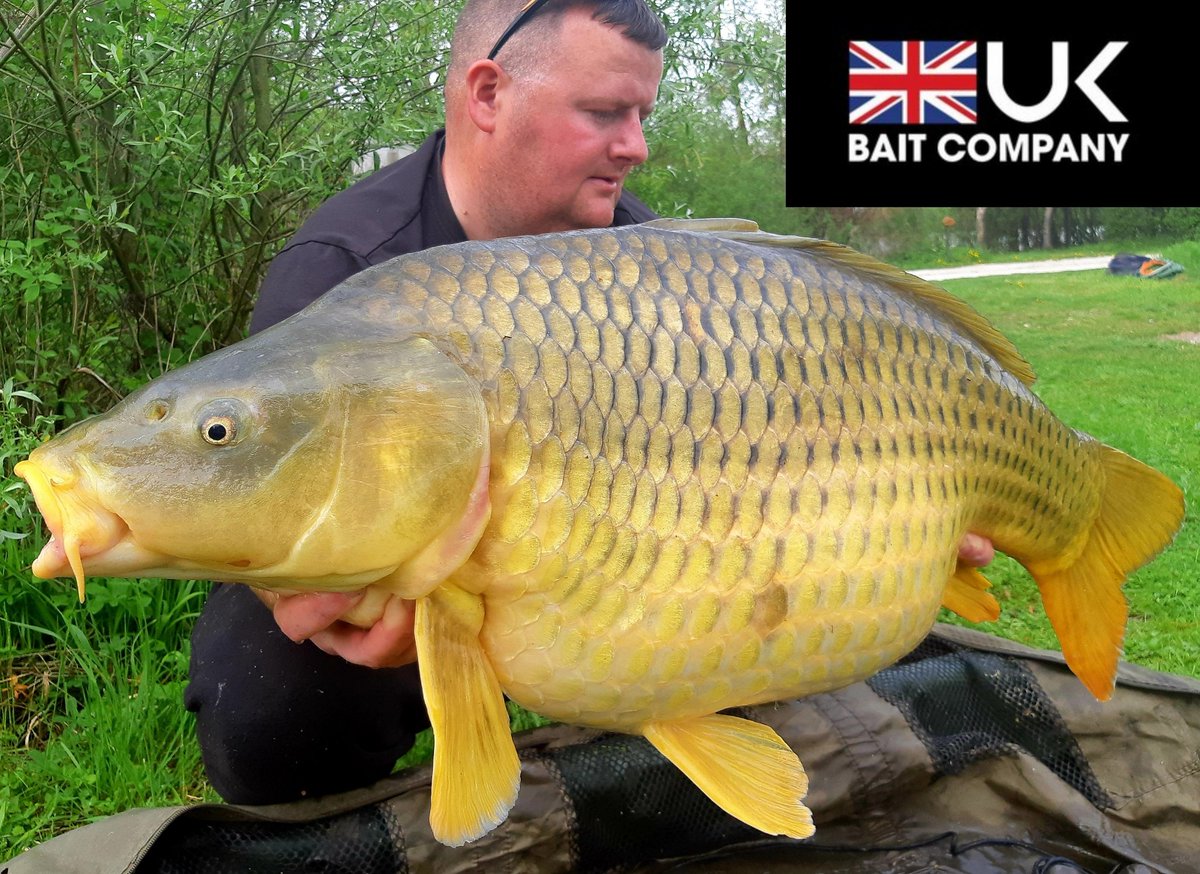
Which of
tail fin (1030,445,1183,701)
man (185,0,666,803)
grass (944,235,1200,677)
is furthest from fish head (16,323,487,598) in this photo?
grass (944,235,1200,677)

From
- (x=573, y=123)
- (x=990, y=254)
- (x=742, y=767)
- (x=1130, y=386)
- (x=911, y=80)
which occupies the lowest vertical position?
(x=1130, y=386)

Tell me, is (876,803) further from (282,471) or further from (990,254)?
(990,254)

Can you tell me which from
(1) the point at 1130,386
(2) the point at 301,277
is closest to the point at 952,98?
(1) the point at 1130,386

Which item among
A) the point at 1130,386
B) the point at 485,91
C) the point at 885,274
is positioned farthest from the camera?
the point at 1130,386

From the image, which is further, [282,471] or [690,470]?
[690,470]

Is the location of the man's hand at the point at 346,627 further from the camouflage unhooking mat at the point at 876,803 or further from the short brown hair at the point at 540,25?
the short brown hair at the point at 540,25

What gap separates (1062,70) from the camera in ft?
17.2

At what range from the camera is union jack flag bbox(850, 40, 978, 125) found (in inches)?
192

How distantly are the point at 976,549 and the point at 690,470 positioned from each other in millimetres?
550

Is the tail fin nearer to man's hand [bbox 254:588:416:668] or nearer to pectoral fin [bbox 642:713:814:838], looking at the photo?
pectoral fin [bbox 642:713:814:838]

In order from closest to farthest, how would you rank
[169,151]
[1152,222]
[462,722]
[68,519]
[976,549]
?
[68,519] → [462,722] → [976,549] → [169,151] → [1152,222]

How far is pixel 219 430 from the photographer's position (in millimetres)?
885

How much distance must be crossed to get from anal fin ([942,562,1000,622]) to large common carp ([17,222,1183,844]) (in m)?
0.18

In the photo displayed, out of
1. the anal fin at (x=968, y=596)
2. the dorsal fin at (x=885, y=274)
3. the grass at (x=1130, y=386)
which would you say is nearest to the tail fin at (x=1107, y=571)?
the anal fin at (x=968, y=596)
